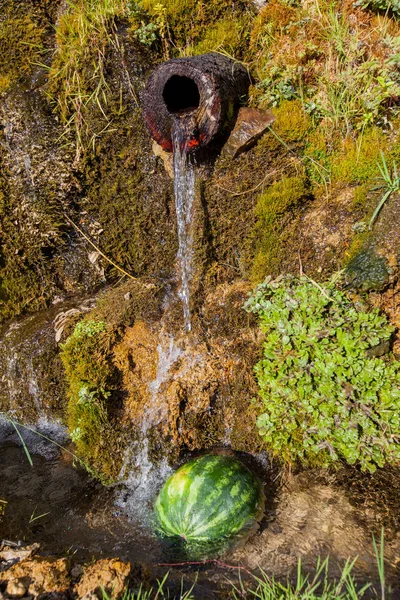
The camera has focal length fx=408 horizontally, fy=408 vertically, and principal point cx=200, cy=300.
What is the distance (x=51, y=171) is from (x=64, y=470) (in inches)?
126

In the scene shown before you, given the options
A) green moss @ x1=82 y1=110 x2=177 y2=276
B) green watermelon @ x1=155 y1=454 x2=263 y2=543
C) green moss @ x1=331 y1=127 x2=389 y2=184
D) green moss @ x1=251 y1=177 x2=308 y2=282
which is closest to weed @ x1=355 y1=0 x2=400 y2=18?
green moss @ x1=331 y1=127 x2=389 y2=184

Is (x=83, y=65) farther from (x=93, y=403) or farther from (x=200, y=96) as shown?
(x=93, y=403)

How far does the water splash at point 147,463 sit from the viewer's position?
3.24 meters

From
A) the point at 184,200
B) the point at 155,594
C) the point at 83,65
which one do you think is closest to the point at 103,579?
the point at 155,594

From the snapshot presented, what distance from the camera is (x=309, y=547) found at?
261cm

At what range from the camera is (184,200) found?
14.1ft

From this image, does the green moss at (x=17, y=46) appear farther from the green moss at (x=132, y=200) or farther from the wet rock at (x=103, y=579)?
the wet rock at (x=103, y=579)

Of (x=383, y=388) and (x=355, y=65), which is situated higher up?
(x=355, y=65)

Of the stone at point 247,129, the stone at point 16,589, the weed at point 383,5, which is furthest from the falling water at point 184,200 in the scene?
the stone at point 16,589

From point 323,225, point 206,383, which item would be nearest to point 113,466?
point 206,383

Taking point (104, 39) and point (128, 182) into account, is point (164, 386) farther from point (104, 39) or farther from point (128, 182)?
point (104, 39)

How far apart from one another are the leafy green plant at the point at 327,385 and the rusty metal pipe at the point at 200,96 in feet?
5.88

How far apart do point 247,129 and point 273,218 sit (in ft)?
3.03

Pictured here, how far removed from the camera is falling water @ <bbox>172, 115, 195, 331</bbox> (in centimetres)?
393
